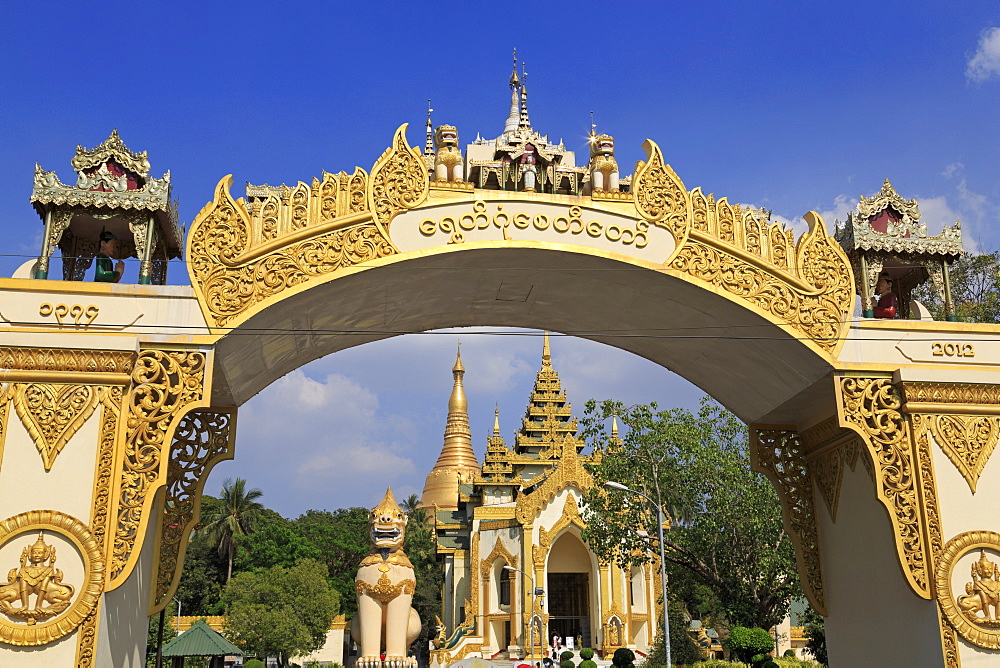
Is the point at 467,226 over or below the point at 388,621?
over

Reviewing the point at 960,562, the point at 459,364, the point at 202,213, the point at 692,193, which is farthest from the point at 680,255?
the point at 459,364

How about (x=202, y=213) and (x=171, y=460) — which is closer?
(x=202, y=213)

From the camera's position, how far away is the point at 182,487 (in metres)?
7.86

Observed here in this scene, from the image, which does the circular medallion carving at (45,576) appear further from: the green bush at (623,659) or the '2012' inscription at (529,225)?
the green bush at (623,659)

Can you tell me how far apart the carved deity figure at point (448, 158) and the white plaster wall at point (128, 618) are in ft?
12.4

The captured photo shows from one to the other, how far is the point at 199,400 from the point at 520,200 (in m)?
3.11

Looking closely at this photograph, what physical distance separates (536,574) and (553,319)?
2192 cm

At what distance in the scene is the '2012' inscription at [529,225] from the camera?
755cm

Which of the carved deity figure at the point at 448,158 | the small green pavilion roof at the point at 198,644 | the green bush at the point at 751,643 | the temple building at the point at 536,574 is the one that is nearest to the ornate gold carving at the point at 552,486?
the temple building at the point at 536,574

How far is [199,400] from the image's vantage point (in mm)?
6926

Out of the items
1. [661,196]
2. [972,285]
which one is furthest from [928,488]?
[972,285]

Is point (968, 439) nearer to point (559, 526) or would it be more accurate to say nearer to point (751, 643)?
point (751, 643)

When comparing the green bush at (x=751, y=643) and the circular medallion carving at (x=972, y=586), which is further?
the green bush at (x=751, y=643)

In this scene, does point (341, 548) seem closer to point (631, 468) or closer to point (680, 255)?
point (631, 468)
